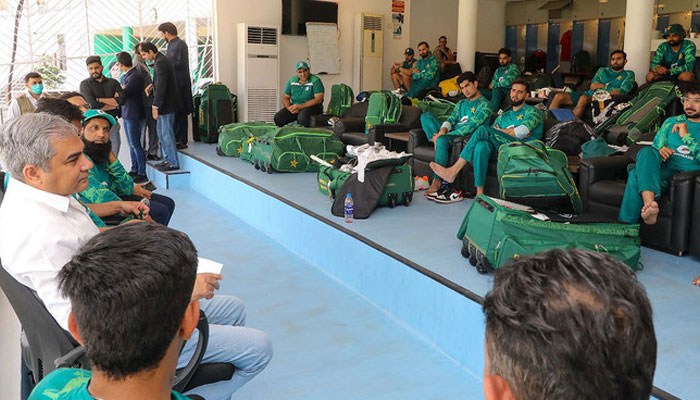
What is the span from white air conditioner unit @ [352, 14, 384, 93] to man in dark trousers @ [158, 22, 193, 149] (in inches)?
144

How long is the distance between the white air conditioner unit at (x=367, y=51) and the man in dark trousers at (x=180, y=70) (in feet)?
12.0

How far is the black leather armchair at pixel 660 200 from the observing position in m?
3.95

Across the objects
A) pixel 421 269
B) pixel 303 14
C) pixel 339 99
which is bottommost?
pixel 421 269

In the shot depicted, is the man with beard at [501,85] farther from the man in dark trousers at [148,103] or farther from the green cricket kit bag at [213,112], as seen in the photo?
the man in dark trousers at [148,103]

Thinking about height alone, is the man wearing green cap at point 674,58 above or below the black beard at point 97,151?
above

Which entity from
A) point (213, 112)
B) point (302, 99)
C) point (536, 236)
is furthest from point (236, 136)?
point (536, 236)

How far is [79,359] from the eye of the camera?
1728mm

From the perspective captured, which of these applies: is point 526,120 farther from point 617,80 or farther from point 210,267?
point 210,267

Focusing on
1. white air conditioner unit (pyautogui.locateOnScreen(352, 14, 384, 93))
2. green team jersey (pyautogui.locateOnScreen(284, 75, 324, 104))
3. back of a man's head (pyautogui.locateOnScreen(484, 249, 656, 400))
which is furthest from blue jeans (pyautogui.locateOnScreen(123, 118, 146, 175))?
back of a man's head (pyautogui.locateOnScreen(484, 249, 656, 400))

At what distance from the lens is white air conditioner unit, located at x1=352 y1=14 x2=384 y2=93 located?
11.2 metres

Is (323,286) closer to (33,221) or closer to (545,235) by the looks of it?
(545,235)

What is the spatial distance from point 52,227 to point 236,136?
6.25 metres

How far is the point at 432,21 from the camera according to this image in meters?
15.4

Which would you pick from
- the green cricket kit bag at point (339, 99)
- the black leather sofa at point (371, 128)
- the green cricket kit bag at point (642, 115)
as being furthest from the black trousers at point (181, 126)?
the green cricket kit bag at point (642, 115)
